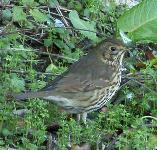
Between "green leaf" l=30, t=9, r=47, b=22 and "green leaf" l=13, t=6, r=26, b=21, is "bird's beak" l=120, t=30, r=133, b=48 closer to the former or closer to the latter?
"green leaf" l=30, t=9, r=47, b=22

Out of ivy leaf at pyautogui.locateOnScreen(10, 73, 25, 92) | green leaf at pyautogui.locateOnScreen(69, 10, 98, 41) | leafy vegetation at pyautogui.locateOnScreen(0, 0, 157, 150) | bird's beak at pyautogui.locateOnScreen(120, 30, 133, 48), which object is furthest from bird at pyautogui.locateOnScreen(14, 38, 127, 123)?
green leaf at pyautogui.locateOnScreen(69, 10, 98, 41)

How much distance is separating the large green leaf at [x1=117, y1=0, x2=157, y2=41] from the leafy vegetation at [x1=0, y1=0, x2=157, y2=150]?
1cm

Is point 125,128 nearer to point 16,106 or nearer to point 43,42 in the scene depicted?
point 16,106

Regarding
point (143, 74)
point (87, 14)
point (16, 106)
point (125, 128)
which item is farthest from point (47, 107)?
point (87, 14)

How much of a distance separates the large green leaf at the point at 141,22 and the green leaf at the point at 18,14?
3.53ft

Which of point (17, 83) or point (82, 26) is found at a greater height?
point (82, 26)

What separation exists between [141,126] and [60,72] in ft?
4.14

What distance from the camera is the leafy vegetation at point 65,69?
6242mm

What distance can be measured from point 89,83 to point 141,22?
153 centimetres

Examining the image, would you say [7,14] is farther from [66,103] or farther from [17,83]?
[66,103]

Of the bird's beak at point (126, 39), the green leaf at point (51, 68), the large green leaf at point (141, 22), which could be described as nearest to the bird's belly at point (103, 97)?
the green leaf at point (51, 68)

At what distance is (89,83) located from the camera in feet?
21.9

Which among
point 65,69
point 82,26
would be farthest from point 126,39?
point 65,69

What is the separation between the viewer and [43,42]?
818cm
